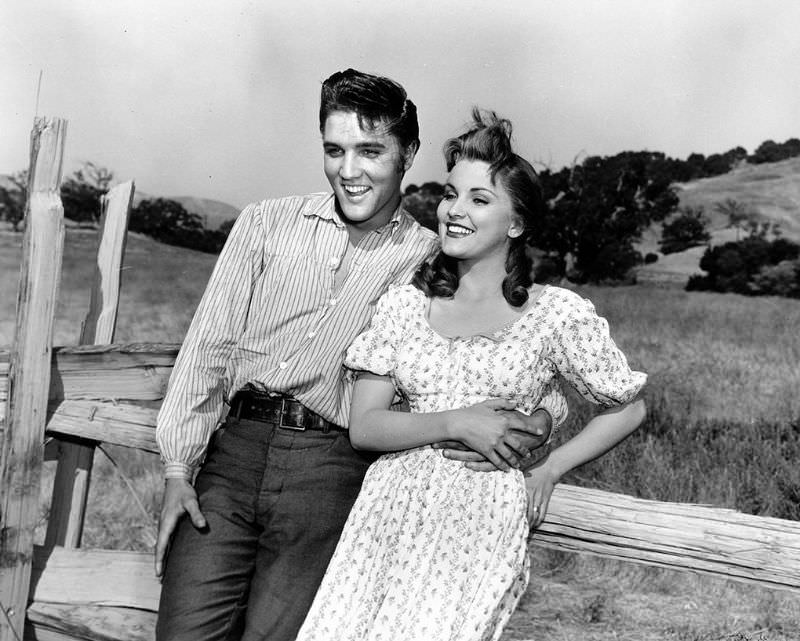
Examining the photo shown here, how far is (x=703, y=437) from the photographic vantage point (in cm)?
544

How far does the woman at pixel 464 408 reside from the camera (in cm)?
230

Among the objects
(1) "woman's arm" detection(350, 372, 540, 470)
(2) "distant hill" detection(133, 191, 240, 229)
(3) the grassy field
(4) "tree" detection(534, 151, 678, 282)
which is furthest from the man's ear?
(2) "distant hill" detection(133, 191, 240, 229)

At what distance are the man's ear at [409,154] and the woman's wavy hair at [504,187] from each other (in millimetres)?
299

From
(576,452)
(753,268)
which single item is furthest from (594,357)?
(753,268)

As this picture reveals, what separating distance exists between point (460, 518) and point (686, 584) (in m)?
2.61

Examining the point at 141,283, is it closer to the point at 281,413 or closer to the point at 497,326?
the point at 281,413

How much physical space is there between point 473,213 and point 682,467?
330 centimetres

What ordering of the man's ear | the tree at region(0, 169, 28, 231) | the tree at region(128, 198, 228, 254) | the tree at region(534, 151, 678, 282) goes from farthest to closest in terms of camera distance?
the tree at region(0, 169, 28, 231)
the tree at region(128, 198, 228, 254)
the tree at region(534, 151, 678, 282)
the man's ear

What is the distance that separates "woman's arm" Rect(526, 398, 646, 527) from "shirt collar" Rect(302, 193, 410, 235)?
35.5 inches

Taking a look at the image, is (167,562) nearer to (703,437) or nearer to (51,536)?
(51,536)

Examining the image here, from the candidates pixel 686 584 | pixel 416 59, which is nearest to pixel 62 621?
pixel 686 584

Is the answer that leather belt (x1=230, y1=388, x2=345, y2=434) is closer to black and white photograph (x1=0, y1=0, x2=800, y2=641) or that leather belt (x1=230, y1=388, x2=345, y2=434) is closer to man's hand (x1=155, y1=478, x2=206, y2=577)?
black and white photograph (x1=0, y1=0, x2=800, y2=641)

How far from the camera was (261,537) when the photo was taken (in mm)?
2689

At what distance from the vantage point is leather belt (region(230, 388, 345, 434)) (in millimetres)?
2729
